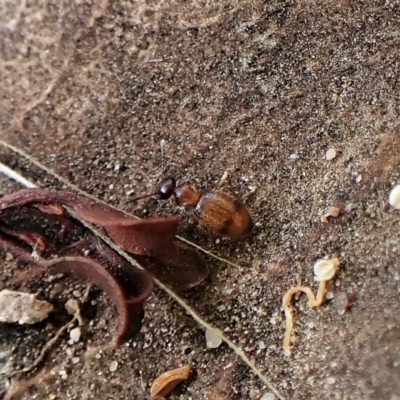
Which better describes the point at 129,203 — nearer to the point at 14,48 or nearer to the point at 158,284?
the point at 158,284

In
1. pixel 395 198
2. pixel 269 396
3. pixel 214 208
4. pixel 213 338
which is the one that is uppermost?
pixel 214 208

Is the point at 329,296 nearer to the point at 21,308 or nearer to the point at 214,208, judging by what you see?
the point at 214,208

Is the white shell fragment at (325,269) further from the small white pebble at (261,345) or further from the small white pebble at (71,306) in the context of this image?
the small white pebble at (71,306)

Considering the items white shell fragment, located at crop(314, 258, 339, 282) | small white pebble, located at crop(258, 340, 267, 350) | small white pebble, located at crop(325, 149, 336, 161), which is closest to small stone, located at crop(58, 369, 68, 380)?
small white pebble, located at crop(258, 340, 267, 350)

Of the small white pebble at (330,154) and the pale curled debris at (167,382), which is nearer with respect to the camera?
the pale curled debris at (167,382)

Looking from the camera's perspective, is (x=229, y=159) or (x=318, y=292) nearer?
(x=318, y=292)

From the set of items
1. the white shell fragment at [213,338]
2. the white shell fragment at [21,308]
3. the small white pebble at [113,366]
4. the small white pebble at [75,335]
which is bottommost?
the white shell fragment at [213,338]

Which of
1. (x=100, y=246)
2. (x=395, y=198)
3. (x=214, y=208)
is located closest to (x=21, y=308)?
(x=100, y=246)

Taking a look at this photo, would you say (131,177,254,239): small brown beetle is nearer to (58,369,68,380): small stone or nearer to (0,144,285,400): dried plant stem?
(0,144,285,400): dried plant stem

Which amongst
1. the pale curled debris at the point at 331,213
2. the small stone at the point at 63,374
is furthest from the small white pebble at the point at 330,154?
the small stone at the point at 63,374
